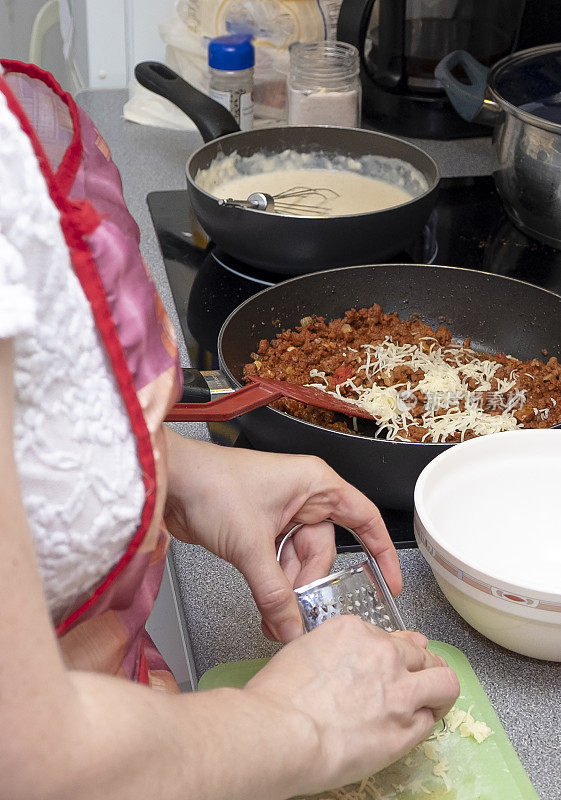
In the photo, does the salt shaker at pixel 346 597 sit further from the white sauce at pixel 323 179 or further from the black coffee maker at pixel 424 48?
the black coffee maker at pixel 424 48

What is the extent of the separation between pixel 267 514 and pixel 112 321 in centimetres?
28

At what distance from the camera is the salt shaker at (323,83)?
1.40m

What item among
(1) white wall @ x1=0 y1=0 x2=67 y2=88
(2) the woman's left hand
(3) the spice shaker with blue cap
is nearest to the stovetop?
(3) the spice shaker with blue cap

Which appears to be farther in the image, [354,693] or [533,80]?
[533,80]

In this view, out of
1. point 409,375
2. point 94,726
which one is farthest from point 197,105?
point 94,726

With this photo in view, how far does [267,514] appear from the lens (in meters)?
0.68

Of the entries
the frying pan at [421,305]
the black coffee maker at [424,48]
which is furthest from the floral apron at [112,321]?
the black coffee maker at [424,48]

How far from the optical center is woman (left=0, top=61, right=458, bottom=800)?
1.19 ft

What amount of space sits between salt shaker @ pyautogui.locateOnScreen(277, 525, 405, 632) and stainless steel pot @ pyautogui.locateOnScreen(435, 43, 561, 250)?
718 mm

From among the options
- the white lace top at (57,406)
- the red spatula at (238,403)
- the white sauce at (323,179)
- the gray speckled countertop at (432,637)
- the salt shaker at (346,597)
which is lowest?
the gray speckled countertop at (432,637)

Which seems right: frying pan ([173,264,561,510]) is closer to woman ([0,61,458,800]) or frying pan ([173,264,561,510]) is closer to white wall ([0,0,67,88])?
woman ([0,61,458,800])

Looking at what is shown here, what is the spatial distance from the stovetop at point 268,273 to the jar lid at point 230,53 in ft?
0.68

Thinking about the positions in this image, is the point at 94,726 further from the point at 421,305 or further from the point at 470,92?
the point at 470,92

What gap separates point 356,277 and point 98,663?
2.12 feet
